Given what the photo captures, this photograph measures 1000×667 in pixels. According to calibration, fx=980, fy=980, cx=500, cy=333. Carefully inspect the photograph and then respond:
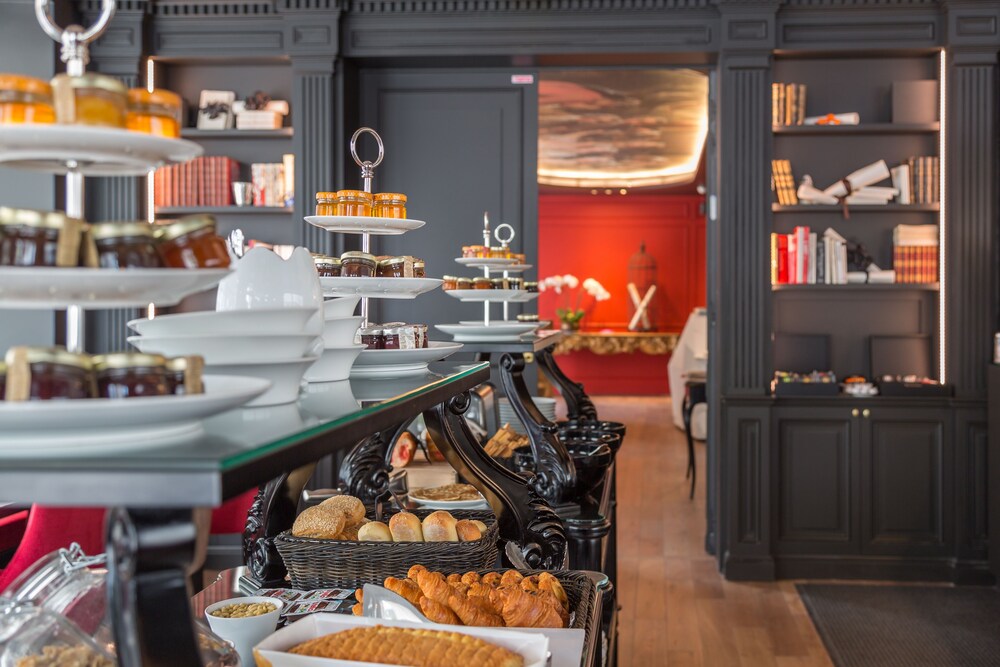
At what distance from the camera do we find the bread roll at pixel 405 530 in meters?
1.55

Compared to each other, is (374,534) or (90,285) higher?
(90,285)

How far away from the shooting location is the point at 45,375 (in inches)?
27.0

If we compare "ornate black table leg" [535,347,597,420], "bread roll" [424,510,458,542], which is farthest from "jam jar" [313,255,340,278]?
"ornate black table leg" [535,347,597,420]

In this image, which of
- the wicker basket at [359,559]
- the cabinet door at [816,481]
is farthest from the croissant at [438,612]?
the cabinet door at [816,481]

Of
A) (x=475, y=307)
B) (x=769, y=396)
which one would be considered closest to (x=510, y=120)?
(x=475, y=307)

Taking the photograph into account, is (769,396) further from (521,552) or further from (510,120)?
(521,552)

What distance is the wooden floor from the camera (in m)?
3.70

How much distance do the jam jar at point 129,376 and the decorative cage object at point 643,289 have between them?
13.2 meters

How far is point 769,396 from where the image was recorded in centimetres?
472

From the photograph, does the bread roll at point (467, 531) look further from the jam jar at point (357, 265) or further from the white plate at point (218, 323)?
the white plate at point (218, 323)

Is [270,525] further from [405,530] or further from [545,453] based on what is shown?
[545,453]

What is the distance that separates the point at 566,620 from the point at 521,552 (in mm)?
379

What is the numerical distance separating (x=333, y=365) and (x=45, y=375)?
23.3 inches

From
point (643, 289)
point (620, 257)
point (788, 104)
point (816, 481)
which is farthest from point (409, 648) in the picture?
point (620, 257)
